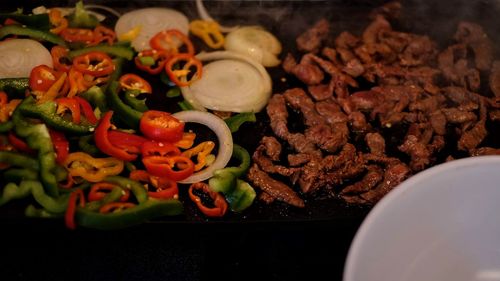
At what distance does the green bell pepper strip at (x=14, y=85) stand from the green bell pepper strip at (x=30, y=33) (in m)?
0.55

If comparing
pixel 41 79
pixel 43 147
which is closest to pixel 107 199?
pixel 43 147

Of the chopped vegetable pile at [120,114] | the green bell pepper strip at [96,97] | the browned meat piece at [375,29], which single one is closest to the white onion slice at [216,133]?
the chopped vegetable pile at [120,114]

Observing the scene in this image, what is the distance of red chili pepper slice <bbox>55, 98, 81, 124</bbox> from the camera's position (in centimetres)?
399

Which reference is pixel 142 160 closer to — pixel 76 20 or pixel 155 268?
pixel 155 268

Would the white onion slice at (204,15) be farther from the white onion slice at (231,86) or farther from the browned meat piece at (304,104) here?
the browned meat piece at (304,104)

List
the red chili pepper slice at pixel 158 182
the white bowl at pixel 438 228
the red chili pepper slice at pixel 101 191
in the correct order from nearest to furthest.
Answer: the white bowl at pixel 438 228 < the red chili pepper slice at pixel 101 191 < the red chili pepper slice at pixel 158 182

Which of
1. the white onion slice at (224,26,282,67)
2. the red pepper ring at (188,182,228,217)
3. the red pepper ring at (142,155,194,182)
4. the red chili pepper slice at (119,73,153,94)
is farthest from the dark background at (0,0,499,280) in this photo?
the red chili pepper slice at (119,73,153,94)

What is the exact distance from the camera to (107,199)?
3.52 m

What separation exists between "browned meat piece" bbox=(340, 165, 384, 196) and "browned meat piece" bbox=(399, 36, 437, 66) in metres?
1.48

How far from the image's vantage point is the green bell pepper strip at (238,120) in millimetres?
4203

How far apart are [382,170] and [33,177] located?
2.65 metres

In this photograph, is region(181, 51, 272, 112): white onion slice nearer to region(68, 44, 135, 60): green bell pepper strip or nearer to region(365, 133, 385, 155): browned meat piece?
region(68, 44, 135, 60): green bell pepper strip

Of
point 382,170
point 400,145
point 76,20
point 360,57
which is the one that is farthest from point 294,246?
point 76,20

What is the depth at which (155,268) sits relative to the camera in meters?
4.00
